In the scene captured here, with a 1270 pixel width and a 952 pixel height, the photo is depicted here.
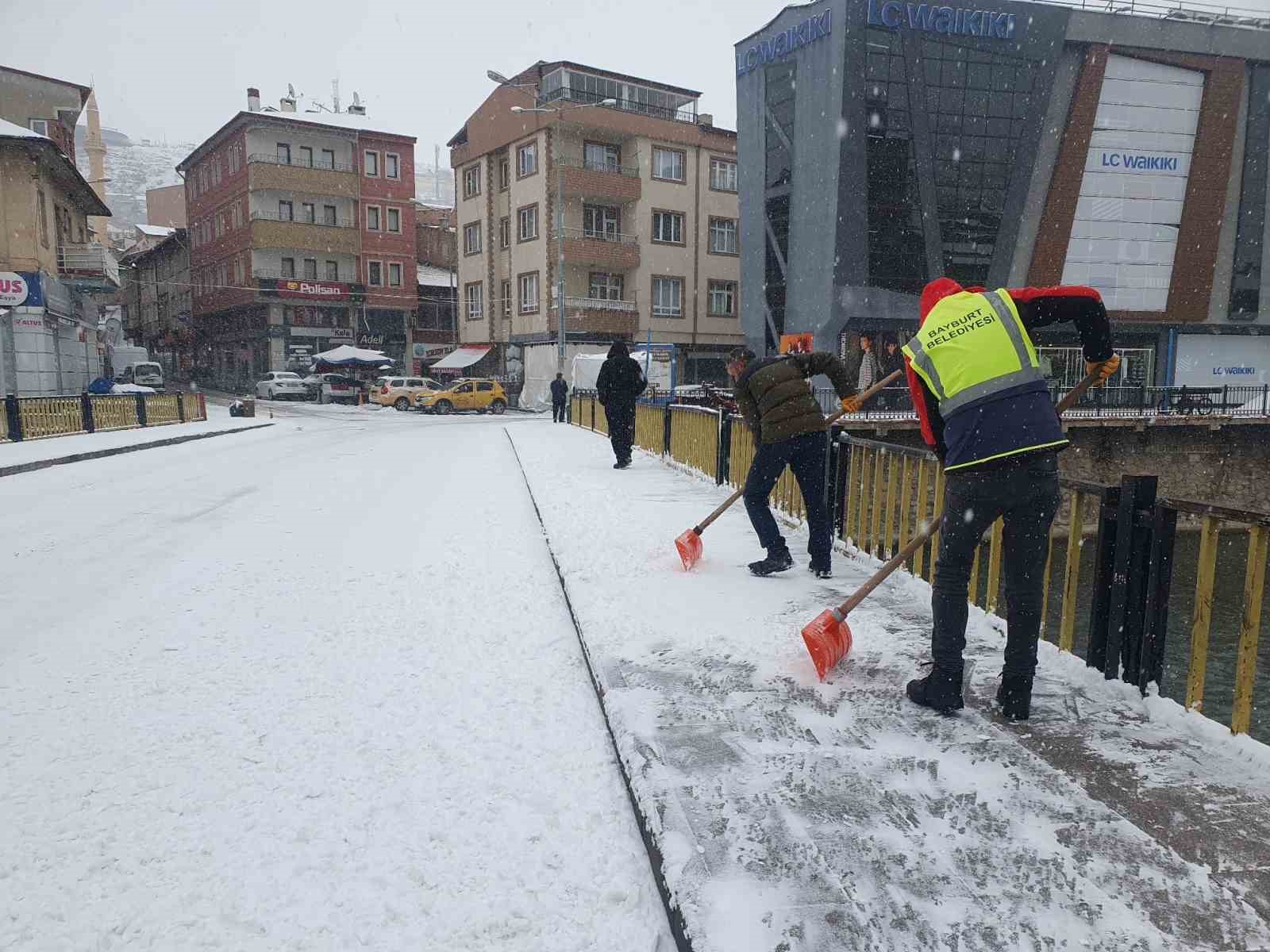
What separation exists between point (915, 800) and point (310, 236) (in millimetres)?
47922

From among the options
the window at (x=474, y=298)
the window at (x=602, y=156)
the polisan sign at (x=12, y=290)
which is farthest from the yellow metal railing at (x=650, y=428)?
the window at (x=474, y=298)

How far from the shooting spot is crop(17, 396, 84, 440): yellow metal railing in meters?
16.5

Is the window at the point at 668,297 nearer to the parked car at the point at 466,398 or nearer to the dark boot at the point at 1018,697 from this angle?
the parked car at the point at 466,398

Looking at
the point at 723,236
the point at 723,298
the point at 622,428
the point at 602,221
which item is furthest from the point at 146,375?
the point at 622,428

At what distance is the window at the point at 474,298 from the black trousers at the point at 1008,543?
138 ft

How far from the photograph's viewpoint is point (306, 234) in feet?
146

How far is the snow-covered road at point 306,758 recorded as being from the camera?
7.02ft

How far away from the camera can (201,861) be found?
7.66 ft

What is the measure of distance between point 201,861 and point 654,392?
78.5 feet

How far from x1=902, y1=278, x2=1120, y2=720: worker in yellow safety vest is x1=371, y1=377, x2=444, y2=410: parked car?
3435 cm

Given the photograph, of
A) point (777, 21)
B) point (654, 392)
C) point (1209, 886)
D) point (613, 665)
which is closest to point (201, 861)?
point (613, 665)

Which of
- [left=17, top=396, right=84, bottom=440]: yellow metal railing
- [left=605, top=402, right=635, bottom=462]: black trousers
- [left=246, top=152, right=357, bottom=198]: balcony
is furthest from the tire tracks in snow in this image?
[left=246, top=152, right=357, bottom=198]: balcony

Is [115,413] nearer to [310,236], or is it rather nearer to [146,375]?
[310,236]

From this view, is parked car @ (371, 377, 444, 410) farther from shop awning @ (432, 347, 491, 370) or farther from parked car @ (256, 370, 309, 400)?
shop awning @ (432, 347, 491, 370)
